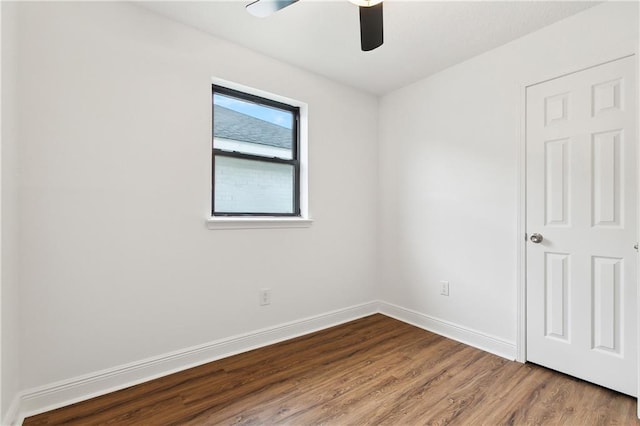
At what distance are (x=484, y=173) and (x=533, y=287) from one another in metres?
0.94

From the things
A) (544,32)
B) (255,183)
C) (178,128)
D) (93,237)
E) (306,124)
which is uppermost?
(544,32)

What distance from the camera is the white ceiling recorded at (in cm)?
192

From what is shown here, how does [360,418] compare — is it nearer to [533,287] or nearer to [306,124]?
[533,287]

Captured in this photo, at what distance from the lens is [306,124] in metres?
2.76

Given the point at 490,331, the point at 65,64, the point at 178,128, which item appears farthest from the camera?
the point at 490,331

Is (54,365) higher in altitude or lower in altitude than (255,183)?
lower

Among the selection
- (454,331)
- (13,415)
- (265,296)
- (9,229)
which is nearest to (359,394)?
(265,296)

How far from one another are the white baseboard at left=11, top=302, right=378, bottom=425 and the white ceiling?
7.57 ft

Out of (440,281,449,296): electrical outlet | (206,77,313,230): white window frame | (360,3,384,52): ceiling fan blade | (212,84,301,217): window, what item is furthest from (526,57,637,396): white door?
(212,84,301,217): window

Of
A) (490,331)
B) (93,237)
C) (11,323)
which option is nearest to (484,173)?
(490,331)

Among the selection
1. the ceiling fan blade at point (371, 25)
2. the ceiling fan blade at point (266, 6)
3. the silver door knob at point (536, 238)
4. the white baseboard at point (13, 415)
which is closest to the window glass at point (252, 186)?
the ceiling fan blade at point (266, 6)

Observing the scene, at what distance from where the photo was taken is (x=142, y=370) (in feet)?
6.32

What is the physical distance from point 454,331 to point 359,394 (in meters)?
1.25

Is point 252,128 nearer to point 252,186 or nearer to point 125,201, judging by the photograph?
point 252,186
